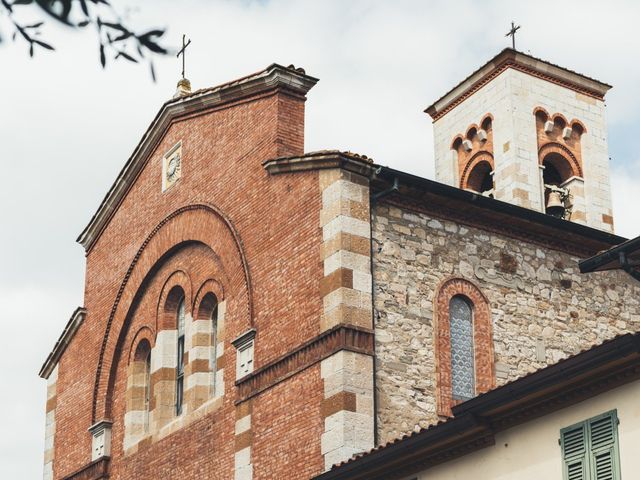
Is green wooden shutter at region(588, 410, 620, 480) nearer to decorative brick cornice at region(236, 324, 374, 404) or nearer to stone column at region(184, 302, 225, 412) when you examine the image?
decorative brick cornice at region(236, 324, 374, 404)

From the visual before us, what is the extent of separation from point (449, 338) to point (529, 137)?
11436mm

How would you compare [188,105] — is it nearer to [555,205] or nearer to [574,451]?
[555,205]

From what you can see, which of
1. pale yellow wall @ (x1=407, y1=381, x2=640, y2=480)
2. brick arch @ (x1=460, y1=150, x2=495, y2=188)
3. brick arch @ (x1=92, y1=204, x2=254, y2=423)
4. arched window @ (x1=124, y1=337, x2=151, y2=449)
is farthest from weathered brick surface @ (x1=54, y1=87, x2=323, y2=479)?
brick arch @ (x1=460, y1=150, x2=495, y2=188)

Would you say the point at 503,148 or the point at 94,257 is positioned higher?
the point at 503,148

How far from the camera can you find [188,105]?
22234mm

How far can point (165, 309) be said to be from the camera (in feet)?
71.7

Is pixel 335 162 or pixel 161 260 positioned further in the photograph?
pixel 161 260

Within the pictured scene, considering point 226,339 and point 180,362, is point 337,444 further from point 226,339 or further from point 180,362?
point 180,362

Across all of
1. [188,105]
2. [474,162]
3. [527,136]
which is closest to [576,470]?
[188,105]

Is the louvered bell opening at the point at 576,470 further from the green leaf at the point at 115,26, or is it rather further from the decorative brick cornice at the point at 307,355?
the green leaf at the point at 115,26

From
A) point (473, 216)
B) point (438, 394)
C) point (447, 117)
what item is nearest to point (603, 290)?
point (473, 216)

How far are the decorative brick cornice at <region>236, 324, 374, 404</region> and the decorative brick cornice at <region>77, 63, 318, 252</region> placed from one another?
4.34 meters

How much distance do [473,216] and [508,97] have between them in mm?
10536

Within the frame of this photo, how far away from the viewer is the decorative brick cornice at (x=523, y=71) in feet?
94.7
